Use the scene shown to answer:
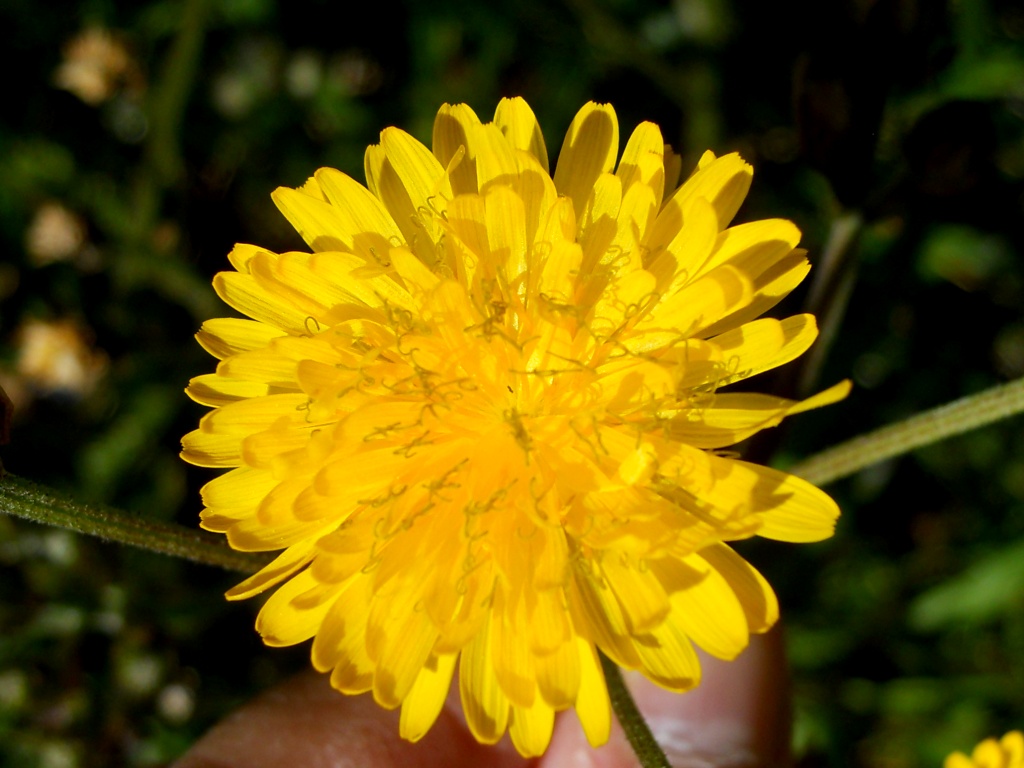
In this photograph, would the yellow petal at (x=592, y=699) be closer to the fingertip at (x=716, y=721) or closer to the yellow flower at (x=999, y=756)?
the fingertip at (x=716, y=721)

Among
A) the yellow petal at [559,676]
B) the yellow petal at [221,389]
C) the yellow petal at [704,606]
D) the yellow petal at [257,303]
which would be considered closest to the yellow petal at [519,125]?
the yellow petal at [257,303]

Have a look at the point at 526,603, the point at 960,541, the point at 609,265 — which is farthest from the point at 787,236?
the point at 960,541

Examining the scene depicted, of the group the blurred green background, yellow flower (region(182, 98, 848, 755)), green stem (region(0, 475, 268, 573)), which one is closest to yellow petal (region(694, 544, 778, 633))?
yellow flower (region(182, 98, 848, 755))

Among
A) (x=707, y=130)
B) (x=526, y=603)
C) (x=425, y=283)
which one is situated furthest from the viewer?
(x=707, y=130)

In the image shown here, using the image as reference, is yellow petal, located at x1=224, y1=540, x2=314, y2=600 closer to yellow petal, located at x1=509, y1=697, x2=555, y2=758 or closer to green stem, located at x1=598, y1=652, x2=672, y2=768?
yellow petal, located at x1=509, y1=697, x2=555, y2=758

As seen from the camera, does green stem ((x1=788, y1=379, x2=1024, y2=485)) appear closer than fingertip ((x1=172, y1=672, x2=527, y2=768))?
Yes

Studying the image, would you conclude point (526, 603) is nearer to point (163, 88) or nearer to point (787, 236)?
point (787, 236)
